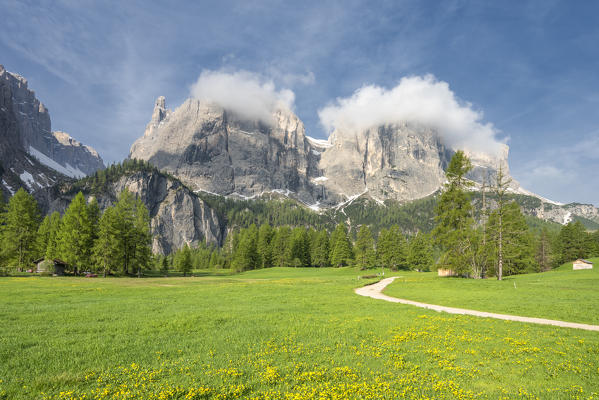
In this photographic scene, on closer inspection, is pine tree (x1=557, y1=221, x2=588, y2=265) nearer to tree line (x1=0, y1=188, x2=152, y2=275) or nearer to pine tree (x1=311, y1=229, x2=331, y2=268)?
Result: pine tree (x1=311, y1=229, x2=331, y2=268)

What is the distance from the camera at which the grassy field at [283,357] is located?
23.6ft

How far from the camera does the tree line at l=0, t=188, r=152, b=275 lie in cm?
4984

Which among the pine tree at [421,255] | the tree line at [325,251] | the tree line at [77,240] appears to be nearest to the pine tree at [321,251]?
the tree line at [325,251]

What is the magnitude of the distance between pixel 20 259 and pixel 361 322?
63490 mm

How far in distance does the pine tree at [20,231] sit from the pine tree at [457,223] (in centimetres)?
6902

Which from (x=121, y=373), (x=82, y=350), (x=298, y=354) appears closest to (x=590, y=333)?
(x=298, y=354)

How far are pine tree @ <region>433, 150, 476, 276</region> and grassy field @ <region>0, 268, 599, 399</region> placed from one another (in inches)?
1093

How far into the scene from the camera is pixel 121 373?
8000 millimetres

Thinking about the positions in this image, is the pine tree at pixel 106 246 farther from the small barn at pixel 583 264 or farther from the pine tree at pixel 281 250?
the small barn at pixel 583 264

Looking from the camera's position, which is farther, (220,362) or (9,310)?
(9,310)

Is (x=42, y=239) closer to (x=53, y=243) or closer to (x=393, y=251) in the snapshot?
(x=53, y=243)

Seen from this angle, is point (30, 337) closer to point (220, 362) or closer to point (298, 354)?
point (220, 362)

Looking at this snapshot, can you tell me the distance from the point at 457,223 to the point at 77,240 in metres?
61.8

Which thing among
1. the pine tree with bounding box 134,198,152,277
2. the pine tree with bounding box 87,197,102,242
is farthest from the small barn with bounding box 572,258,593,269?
the pine tree with bounding box 87,197,102,242
